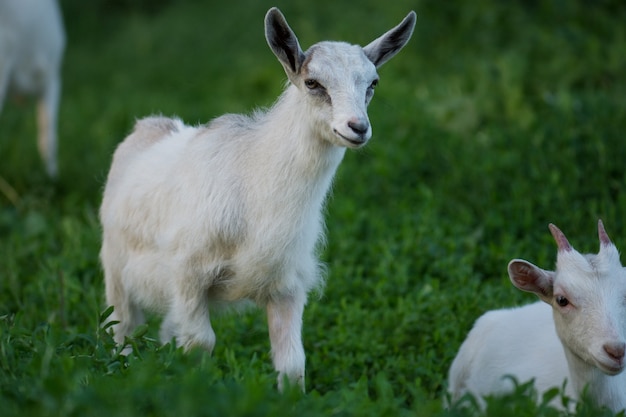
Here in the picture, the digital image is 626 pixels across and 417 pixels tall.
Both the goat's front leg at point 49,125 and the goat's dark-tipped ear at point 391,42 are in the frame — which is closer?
the goat's dark-tipped ear at point 391,42

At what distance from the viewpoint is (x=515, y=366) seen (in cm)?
497

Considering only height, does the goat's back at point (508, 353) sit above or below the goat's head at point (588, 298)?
below

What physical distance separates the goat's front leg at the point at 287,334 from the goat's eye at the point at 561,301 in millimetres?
1242

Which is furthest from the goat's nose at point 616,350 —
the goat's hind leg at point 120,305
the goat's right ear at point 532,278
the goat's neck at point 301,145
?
the goat's hind leg at point 120,305

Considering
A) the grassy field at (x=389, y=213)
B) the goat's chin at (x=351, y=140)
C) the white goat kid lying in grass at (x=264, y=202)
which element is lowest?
the grassy field at (x=389, y=213)

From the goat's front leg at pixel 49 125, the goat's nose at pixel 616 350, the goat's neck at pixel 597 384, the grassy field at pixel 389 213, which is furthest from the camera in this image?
the goat's front leg at pixel 49 125

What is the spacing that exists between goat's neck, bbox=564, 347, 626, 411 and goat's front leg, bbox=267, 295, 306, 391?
1287 millimetres

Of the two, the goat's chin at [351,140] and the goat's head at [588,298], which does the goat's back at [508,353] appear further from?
the goat's chin at [351,140]

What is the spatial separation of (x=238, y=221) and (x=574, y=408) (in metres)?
1.77

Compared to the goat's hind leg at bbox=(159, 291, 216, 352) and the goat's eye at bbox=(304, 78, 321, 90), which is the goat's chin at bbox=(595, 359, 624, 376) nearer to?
the goat's eye at bbox=(304, 78, 321, 90)

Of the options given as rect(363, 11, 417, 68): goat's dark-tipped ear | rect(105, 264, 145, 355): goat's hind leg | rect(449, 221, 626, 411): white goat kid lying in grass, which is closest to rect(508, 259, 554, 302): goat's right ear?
rect(449, 221, 626, 411): white goat kid lying in grass

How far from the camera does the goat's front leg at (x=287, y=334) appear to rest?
4695mm

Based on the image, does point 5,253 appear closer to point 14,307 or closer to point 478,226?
point 14,307

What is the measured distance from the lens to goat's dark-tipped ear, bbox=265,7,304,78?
4.45m
